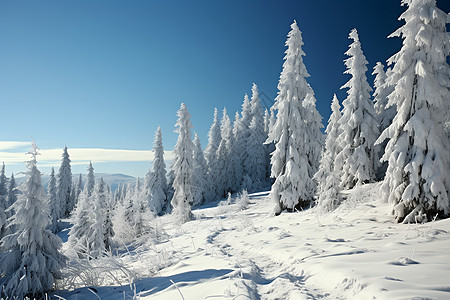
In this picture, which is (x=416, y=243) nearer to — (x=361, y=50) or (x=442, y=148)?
(x=442, y=148)

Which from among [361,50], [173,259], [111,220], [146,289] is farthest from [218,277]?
[361,50]

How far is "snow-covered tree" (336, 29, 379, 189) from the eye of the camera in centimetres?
1991

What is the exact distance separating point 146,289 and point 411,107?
10.7 m

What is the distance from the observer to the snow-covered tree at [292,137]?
16.4 meters

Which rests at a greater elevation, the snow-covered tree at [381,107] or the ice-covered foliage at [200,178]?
the snow-covered tree at [381,107]

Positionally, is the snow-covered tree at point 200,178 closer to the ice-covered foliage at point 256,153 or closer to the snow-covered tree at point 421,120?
the ice-covered foliage at point 256,153

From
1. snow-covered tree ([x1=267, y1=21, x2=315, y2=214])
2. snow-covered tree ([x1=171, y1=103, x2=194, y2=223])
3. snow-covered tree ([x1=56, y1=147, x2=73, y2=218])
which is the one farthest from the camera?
snow-covered tree ([x1=56, y1=147, x2=73, y2=218])

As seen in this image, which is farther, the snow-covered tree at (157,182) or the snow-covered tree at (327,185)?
the snow-covered tree at (157,182)

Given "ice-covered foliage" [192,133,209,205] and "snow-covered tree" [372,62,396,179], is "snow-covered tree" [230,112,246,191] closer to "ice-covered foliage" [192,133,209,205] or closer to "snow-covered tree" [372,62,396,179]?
"ice-covered foliage" [192,133,209,205]

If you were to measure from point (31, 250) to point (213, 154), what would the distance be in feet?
129

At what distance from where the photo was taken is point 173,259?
821 centimetres

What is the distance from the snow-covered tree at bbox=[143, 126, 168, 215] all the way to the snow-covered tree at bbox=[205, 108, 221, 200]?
8.11 meters

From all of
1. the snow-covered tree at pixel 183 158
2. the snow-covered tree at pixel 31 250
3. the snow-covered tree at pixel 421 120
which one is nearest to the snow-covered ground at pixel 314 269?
the snow-covered tree at pixel 31 250

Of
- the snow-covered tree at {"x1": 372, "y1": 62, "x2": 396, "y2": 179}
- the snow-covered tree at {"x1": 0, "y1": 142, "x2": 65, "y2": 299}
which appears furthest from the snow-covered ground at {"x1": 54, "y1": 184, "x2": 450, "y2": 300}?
the snow-covered tree at {"x1": 372, "y1": 62, "x2": 396, "y2": 179}
